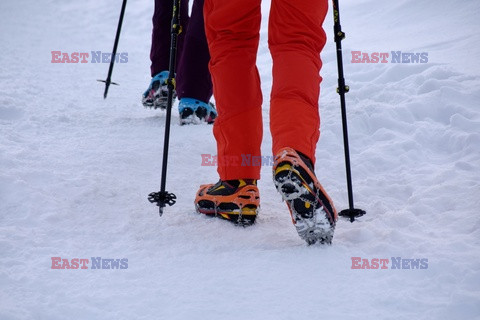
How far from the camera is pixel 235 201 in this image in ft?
7.72

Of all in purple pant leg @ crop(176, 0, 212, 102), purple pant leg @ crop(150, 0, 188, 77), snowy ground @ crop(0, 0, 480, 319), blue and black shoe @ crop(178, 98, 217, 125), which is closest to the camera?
snowy ground @ crop(0, 0, 480, 319)

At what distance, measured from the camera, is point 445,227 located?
226cm

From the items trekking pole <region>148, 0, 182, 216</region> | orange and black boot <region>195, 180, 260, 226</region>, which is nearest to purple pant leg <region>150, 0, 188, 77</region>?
trekking pole <region>148, 0, 182, 216</region>

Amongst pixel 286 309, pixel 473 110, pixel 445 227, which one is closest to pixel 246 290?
pixel 286 309

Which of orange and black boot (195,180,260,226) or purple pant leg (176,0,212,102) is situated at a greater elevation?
purple pant leg (176,0,212,102)

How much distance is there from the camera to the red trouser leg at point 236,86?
2285mm

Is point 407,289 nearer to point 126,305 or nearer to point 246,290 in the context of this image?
point 246,290

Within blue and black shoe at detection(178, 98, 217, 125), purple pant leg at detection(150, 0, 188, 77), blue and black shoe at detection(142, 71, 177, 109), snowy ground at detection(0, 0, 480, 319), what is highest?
purple pant leg at detection(150, 0, 188, 77)

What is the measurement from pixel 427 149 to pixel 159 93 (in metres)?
2.28

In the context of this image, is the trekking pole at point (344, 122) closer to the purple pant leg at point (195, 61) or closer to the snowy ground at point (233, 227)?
the snowy ground at point (233, 227)

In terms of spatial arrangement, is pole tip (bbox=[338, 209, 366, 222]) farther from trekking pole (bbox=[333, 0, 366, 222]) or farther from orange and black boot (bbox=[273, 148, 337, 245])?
orange and black boot (bbox=[273, 148, 337, 245])

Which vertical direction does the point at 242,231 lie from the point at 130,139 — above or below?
below

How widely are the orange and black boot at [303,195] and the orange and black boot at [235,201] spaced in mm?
380

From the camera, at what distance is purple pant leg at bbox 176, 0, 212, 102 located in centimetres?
394
